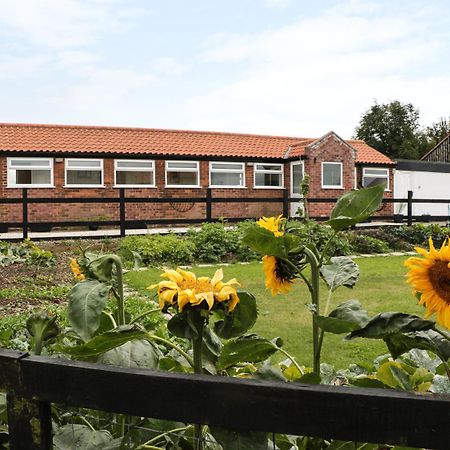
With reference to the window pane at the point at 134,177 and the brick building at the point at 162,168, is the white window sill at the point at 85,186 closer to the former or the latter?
the brick building at the point at 162,168

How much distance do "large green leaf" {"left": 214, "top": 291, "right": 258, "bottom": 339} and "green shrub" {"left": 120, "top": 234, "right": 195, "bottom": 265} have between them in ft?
29.7

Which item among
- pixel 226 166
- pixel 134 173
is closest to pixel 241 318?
pixel 134 173

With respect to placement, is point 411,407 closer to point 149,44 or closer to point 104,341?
point 104,341

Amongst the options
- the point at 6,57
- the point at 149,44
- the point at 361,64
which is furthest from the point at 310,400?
the point at 361,64

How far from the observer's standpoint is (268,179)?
2045cm

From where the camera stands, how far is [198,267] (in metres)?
9.91

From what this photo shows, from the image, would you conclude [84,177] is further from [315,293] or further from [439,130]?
[439,130]

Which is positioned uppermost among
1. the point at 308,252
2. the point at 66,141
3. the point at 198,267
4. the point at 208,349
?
the point at 66,141

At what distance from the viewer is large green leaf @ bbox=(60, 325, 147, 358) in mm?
1152

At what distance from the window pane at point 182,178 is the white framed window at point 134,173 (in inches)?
25.7

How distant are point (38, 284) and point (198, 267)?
3.07 m

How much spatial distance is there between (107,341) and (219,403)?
0.31m

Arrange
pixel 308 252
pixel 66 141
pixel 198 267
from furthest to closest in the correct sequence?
1. pixel 66 141
2. pixel 198 267
3. pixel 308 252

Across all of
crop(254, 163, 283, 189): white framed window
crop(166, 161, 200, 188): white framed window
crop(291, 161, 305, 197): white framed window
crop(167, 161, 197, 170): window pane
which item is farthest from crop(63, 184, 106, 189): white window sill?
crop(291, 161, 305, 197): white framed window
